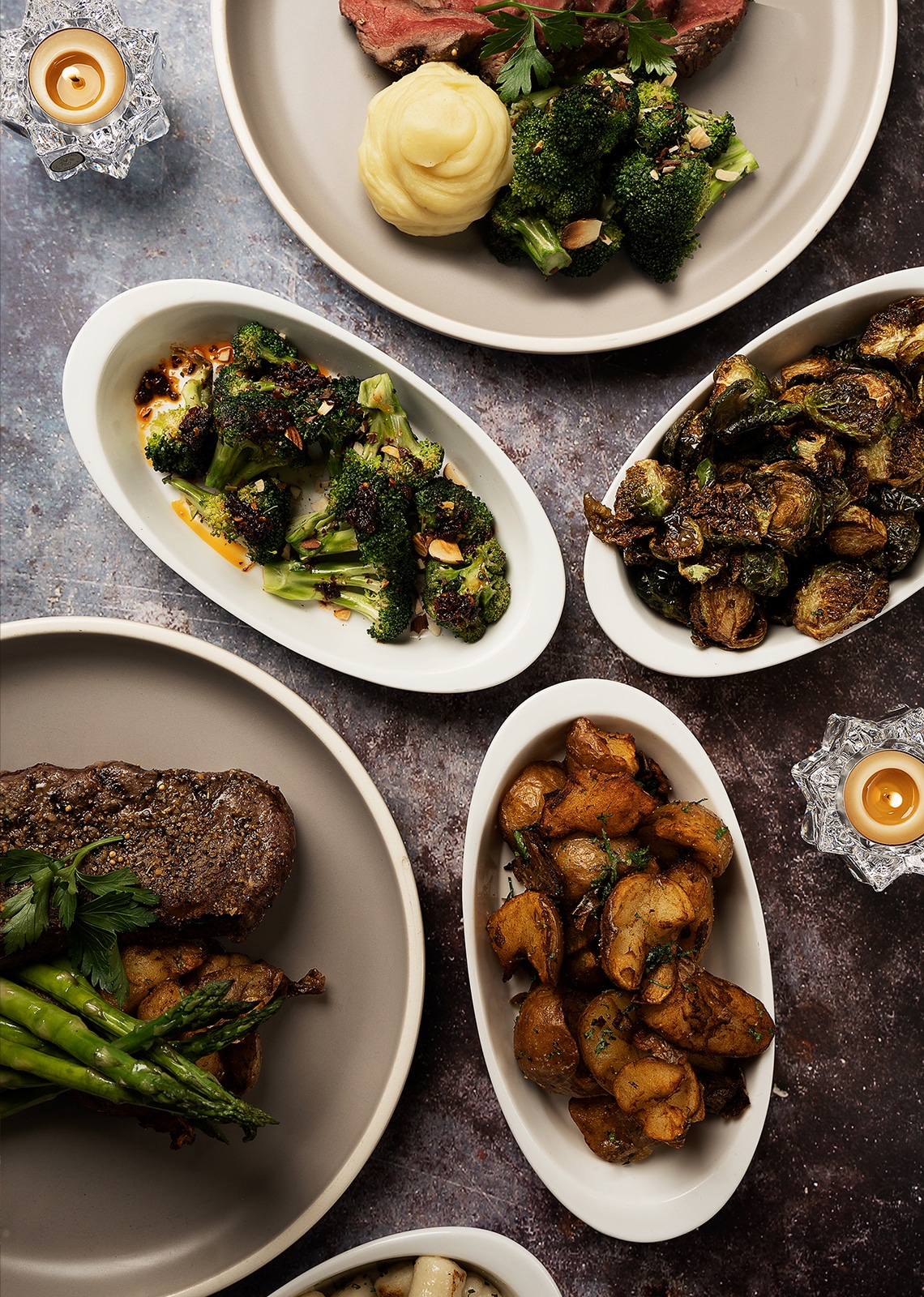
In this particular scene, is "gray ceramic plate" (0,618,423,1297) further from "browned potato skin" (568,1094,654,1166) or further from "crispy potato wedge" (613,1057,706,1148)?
"crispy potato wedge" (613,1057,706,1148)

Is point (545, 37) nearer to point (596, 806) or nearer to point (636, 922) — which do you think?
point (596, 806)

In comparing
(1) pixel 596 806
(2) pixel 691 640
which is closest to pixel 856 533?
(2) pixel 691 640

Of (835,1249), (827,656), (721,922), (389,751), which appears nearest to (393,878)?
(389,751)

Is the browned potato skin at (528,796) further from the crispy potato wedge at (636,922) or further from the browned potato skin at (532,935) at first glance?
the crispy potato wedge at (636,922)

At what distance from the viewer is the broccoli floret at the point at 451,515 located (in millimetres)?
2385

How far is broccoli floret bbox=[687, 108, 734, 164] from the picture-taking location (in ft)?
7.68

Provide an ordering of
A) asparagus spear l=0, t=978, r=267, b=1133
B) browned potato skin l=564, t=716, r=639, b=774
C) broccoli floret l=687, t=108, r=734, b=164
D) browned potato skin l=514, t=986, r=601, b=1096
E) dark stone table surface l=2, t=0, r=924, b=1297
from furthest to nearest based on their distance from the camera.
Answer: dark stone table surface l=2, t=0, r=924, b=1297 → broccoli floret l=687, t=108, r=734, b=164 → browned potato skin l=564, t=716, r=639, b=774 → browned potato skin l=514, t=986, r=601, b=1096 → asparagus spear l=0, t=978, r=267, b=1133

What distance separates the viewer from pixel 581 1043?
2102 millimetres

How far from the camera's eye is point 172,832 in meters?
2.22

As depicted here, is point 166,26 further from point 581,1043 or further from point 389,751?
point 581,1043

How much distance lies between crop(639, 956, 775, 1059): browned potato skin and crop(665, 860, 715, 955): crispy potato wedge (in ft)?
0.17

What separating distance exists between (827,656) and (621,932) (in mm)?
1239

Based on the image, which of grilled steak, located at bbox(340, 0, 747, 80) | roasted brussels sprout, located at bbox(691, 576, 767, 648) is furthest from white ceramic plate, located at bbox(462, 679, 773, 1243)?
grilled steak, located at bbox(340, 0, 747, 80)

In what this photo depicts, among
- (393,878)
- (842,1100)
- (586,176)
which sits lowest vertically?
(842,1100)
